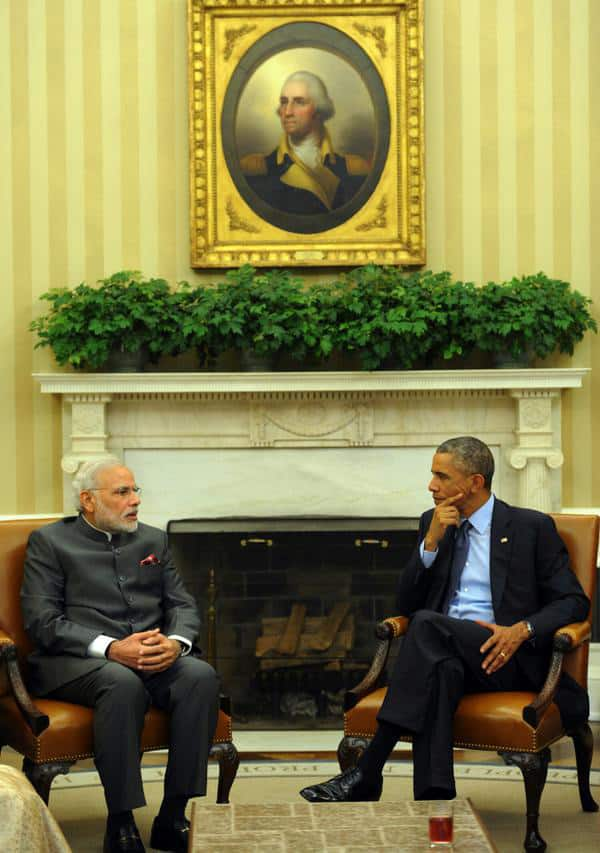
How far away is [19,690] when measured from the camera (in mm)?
3895

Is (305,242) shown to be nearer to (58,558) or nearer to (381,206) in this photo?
(381,206)

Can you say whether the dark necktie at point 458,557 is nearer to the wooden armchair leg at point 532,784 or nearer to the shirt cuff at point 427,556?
the shirt cuff at point 427,556

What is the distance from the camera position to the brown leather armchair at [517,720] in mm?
3871

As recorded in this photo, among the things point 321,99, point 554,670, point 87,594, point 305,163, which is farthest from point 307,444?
point 554,670

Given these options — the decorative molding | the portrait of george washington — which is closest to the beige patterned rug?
the decorative molding

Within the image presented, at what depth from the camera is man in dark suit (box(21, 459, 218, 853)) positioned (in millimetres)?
3797

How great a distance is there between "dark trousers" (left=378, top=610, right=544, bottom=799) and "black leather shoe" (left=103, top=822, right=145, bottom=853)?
793mm

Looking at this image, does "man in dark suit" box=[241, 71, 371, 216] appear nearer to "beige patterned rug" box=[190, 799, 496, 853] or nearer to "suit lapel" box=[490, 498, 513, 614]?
"suit lapel" box=[490, 498, 513, 614]

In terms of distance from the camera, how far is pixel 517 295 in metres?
5.70

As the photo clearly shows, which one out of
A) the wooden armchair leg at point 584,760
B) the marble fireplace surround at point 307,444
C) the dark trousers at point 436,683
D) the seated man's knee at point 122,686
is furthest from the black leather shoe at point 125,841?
the marble fireplace surround at point 307,444

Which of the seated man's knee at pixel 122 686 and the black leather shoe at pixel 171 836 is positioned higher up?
the seated man's knee at pixel 122 686

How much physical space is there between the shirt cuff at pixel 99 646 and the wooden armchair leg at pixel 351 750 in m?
0.79

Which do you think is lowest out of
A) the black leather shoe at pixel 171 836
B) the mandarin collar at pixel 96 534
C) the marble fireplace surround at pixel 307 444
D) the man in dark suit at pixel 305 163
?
the black leather shoe at pixel 171 836

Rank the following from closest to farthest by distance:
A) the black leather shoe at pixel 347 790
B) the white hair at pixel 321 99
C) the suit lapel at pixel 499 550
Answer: the black leather shoe at pixel 347 790
the suit lapel at pixel 499 550
the white hair at pixel 321 99
